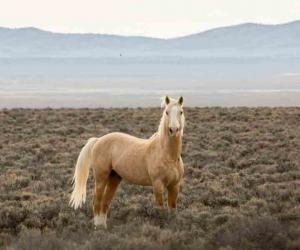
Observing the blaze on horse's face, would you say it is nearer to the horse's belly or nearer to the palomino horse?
the palomino horse

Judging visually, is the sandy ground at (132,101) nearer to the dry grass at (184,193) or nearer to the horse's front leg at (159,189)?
the dry grass at (184,193)

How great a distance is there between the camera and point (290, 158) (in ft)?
62.6

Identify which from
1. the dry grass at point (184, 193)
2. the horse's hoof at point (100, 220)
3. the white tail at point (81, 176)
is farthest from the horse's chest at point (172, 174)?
the white tail at point (81, 176)

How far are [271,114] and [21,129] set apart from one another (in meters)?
12.0

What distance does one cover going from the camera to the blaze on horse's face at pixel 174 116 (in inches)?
366

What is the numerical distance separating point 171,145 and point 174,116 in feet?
1.76

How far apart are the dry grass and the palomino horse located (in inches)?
16.6

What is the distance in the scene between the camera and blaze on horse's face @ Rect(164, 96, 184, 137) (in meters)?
9.29

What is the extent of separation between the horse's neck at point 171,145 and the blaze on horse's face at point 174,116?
153 millimetres

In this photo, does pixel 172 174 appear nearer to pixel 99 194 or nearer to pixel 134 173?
pixel 134 173

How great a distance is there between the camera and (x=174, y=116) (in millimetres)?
9297

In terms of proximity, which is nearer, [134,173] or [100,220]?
[134,173]

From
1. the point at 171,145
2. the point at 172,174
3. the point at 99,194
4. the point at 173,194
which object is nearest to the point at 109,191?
the point at 99,194

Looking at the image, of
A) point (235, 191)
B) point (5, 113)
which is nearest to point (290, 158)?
point (235, 191)
